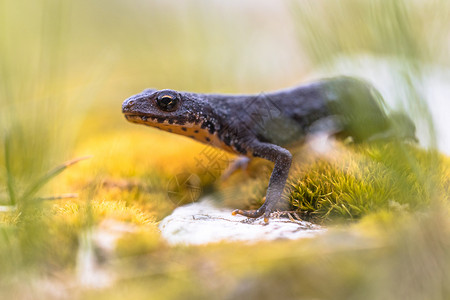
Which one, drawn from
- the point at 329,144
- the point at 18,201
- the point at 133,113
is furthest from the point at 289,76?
the point at 18,201

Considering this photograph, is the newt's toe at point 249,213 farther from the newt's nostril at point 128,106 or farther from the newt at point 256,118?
the newt's nostril at point 128,106

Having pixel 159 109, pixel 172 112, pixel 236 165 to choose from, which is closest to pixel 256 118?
pixel 236 165

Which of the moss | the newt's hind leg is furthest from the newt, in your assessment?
the newt's hind leg

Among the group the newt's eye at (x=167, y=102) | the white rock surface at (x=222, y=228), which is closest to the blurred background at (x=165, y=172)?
the white rock surface at (x=222, y=228)

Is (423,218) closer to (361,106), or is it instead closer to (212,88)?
(361,106)

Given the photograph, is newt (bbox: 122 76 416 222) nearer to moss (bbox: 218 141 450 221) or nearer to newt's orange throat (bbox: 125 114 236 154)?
newt's orange throat (bbox: 125 114 236 154)

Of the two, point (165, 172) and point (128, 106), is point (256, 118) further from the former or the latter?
point (128, 106)
